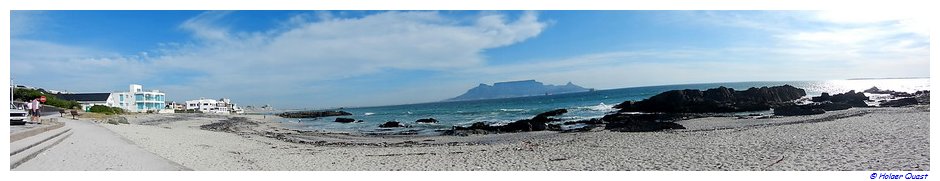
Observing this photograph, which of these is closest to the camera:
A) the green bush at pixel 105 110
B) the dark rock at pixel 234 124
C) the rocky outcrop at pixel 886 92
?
the rocky outcrop at pixel 886 92

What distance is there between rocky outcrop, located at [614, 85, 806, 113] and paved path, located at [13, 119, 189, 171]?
927 centimetres

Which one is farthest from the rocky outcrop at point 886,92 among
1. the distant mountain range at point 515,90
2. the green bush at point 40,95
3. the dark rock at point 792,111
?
the green bush at point 40,95

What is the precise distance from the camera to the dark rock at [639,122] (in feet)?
35.6

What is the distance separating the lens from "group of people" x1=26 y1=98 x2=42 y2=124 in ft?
27.8

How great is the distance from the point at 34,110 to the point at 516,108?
13.0 m

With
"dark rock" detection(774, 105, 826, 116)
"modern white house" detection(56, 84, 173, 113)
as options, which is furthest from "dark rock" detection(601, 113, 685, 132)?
"modern white house" detection(56, 84, 173, 113)

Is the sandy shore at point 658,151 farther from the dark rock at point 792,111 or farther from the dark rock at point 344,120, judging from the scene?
the dark rock at point 344,120

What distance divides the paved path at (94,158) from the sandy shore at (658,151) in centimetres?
37
